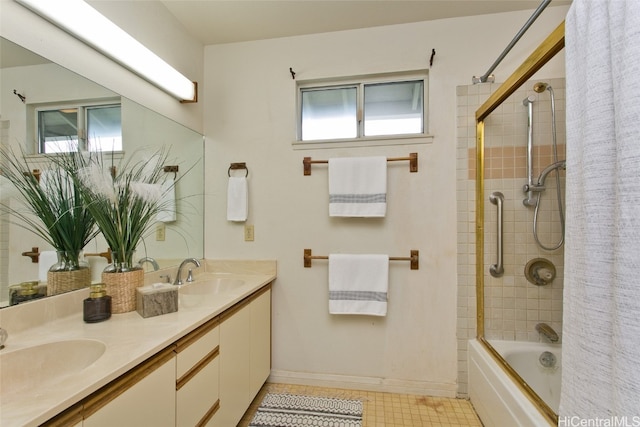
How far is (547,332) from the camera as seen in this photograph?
1.54 m

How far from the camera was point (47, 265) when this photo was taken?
1.03 meters

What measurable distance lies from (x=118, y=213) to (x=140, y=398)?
0.70 m

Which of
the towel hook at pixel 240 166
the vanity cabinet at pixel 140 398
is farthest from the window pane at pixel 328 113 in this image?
the vanity cabinet at pixel 140 398

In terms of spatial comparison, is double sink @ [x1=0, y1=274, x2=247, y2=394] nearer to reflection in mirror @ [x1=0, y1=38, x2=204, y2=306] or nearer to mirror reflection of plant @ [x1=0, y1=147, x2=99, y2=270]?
reflection in mirror @ [x1=0, y1=38, x2=204, y2=306]

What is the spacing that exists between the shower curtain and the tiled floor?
0.95m

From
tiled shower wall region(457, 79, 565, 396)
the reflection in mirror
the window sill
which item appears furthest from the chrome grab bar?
the reflection in mirror

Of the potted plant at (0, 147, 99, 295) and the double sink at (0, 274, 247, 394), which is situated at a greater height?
the potted plant at (0, 147, 99, 295)

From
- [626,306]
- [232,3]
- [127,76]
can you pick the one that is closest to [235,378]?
[626,306]

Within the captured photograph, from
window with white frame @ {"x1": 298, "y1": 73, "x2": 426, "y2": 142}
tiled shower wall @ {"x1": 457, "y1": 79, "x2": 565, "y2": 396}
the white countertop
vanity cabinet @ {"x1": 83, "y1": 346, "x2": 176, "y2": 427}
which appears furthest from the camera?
window with white frame @ {"x1": 298, "y1": 73, "x2": 426, "y2": 142}

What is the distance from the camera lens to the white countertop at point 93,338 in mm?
530

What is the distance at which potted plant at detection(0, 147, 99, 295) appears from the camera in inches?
37.3

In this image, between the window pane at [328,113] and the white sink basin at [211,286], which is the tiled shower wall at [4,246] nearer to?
the white sink basin at [211,286]

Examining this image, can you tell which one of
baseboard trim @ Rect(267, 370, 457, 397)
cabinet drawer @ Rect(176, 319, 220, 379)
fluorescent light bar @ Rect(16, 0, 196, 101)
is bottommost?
baseboard trim @ Rect(267, 370, 457, 397)

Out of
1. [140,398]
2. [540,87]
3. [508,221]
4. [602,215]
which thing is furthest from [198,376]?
[540,87]
